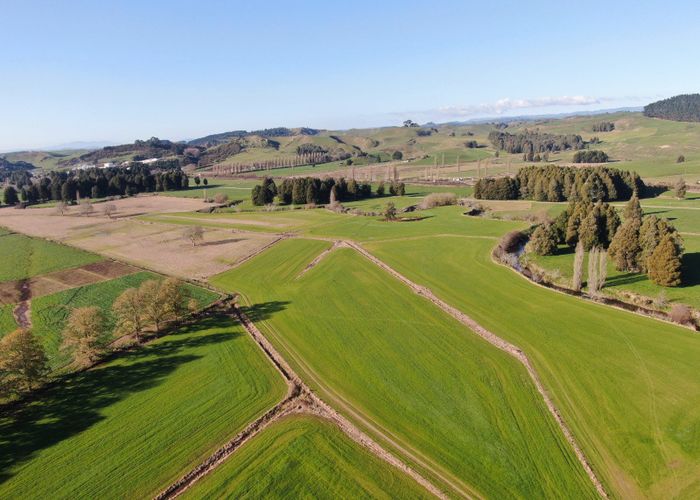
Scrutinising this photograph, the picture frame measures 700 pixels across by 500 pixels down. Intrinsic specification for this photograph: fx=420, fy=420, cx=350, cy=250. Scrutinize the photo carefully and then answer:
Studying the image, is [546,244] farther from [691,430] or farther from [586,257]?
[691,430]

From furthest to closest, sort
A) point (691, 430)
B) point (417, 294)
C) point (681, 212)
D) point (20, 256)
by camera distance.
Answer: point (681, 212) < point (20, 256) < point (417, 294) < point (691, 430)

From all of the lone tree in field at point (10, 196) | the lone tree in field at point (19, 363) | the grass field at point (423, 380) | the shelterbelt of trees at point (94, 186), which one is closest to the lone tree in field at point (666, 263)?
the grass field at point (423, 380)

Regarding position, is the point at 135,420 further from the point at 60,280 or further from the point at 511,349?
the point at 60,280

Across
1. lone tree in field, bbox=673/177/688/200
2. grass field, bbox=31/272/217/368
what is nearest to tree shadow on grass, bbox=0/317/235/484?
grass field, bbox=31/272/217/368

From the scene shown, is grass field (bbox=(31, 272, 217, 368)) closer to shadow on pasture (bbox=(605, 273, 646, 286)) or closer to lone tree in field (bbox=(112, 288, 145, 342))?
lone tree in field (bbox=(112, 288, 145, 342))

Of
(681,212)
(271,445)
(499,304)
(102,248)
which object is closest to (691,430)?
(499,304)

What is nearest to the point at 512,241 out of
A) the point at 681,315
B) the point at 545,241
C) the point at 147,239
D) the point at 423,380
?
A: the point at 545,241

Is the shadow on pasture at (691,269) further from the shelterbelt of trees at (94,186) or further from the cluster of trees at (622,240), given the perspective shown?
the shelterbelt of trees at (94,186)
